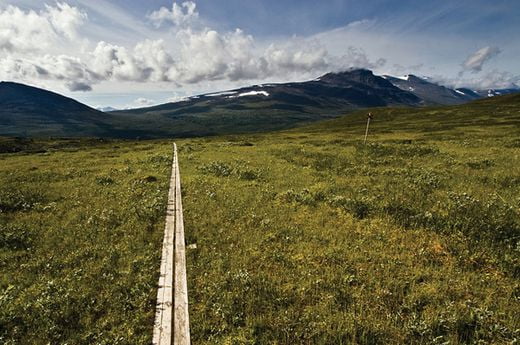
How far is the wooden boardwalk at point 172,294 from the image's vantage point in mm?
7226

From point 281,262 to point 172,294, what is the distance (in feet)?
12.6

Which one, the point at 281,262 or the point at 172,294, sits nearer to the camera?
the point at 172,294

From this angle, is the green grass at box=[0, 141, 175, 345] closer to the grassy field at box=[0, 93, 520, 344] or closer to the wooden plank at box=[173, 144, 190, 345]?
the grassy field at box=[0, 93, 520, 344]

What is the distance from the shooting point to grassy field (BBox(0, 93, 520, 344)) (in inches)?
300

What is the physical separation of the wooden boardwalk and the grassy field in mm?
288

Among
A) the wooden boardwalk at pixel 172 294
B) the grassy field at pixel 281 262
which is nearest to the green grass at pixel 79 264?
the grassy field at pixel 281 262

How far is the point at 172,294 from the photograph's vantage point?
347 inches

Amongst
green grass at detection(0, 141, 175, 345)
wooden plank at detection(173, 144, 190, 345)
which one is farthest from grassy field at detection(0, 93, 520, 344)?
wooden plank at detection(173, 144, 190, 345)

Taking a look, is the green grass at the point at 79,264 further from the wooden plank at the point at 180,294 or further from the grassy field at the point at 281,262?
the wooden plank at the point at 180,294

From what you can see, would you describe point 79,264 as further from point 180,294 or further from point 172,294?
point 180,294

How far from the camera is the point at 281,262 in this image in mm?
10914

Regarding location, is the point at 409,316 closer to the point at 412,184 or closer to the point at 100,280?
the point at 100,280

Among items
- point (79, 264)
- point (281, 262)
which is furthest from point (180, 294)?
point (79, 264)

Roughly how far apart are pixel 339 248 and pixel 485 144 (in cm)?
3808
